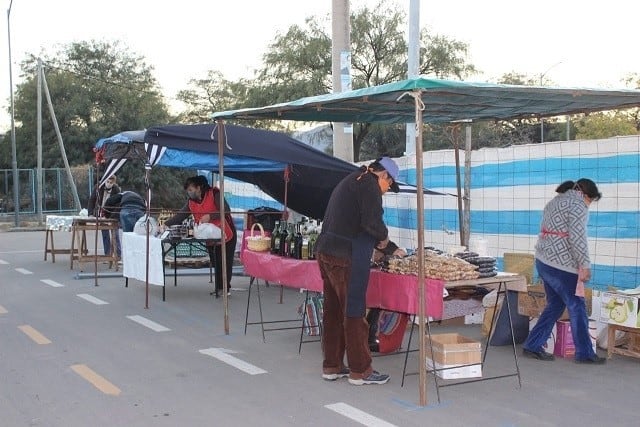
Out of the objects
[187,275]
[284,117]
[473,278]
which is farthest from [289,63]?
[473,278]

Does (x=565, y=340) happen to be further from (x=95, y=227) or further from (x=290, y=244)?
(x=95, y=227)

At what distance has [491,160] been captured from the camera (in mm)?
9906

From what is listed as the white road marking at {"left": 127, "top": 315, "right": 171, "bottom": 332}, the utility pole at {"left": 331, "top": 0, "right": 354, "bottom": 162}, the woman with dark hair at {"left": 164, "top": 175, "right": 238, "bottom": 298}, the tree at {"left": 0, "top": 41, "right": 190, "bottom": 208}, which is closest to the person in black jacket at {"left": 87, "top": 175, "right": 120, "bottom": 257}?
the woman with dark hair at {"left": 164, "top": 175, "right": 238, "bottom": 298}

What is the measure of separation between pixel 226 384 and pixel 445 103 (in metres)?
3.11

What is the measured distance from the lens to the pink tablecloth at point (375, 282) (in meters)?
5.59

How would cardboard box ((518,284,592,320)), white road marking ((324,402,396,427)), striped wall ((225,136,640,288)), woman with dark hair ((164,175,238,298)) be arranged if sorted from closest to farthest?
white road marking ((324,402,396,427)) < cardboard box ((518,284,592,320)) < striped wall ((225,136,640,288)) < woman with dark hair ((164,175,238,298))

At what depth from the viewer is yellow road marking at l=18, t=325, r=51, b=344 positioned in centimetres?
767

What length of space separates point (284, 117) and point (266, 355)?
94.2 inches

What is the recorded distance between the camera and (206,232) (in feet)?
33.2

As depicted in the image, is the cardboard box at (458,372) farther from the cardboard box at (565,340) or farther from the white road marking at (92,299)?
the white road marking at (92,299)

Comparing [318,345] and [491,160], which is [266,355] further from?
[491,160]

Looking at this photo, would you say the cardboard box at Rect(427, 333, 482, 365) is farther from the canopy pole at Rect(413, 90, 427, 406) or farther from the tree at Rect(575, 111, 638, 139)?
the tree at Rect(575, 111, 638, 139)

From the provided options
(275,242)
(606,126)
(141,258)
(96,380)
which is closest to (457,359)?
(275,242)

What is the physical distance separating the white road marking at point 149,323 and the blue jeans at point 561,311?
405 cm
